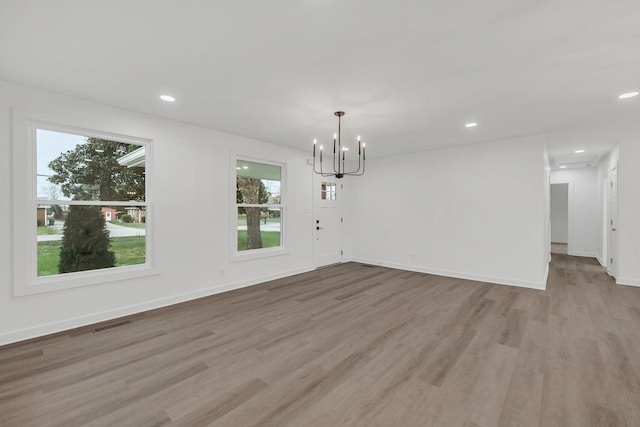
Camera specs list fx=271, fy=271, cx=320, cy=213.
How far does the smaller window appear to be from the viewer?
644 cm

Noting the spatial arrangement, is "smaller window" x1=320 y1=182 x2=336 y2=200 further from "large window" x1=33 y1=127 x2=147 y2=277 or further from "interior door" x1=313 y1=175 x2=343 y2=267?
"large window" x1=33 y1=127 x2=147 y2=277

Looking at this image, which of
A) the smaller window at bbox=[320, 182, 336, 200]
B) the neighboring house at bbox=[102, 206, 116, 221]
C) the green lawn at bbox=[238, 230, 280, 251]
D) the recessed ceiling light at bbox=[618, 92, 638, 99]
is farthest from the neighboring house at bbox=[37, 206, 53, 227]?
the recessed ceiling light at bbox=[618, 92, 638, 99]

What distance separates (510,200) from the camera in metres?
4.81

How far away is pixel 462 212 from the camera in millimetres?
5332

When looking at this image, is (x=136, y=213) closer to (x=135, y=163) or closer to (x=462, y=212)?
(x=135, y=163)

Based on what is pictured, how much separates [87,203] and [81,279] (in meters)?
0.89

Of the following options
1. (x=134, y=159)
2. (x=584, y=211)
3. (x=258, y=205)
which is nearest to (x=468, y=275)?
(x=258, y=205)

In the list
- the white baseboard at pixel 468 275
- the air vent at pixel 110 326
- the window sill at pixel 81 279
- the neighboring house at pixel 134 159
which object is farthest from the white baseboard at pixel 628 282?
the neighboring house at pixel 134 159

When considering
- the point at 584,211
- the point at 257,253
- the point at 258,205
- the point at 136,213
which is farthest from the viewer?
the point at 584,211

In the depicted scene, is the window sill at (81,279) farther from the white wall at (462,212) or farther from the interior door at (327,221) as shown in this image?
the white wall at (462,212)

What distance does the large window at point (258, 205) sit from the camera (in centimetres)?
489

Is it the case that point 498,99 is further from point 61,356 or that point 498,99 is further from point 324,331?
point 61,356

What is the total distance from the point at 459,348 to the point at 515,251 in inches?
119

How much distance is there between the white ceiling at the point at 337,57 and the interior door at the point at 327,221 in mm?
2619
